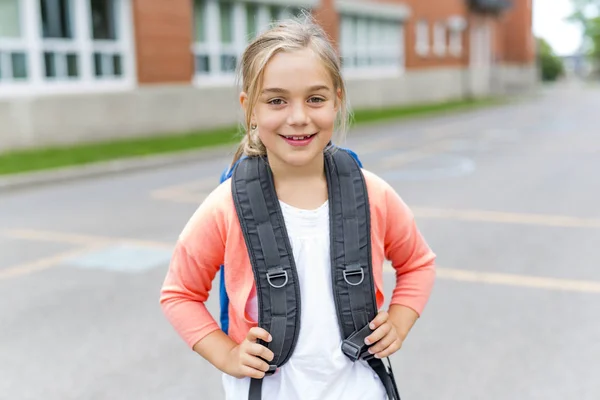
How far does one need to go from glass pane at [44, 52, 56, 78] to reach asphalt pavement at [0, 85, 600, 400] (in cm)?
476

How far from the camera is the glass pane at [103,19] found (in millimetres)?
16922

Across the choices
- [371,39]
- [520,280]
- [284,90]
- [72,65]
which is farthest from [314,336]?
[371,39]

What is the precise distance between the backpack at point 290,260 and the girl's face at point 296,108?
0.08 m

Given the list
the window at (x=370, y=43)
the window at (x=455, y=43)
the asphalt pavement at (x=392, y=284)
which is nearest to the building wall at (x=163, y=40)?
the asphalt pavement at (x=392, y=284)

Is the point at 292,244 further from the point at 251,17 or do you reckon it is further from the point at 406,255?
the point at 251,17

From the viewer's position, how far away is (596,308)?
204 inches

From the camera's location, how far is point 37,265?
6496 mm

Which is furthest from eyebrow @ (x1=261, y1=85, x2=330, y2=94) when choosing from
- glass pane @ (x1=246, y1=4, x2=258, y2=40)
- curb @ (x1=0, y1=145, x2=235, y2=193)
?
glass pane @ (x1=246, y1=4, x2=258, y2=40)

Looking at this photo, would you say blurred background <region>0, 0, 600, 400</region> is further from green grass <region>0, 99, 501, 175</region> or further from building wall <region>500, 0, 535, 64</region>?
building wall <region>500, 0, 535, 64</region>


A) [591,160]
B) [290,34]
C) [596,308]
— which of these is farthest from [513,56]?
[290,34]

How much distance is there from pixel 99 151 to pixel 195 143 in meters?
2.36

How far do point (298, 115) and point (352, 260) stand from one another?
1.18ft

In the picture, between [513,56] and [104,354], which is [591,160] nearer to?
[104,354]

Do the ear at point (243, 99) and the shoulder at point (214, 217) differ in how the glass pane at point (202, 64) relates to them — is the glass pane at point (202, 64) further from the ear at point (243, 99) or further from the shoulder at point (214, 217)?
the shoulder at point (214, 217)
